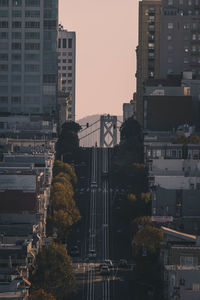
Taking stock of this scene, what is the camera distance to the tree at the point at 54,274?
595 feet

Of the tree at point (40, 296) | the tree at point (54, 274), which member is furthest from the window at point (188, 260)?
the tree at point (40, 296)

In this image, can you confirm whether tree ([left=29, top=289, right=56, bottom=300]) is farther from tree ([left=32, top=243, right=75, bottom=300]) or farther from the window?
the window

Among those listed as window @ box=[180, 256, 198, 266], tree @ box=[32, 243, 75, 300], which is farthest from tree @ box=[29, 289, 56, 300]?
window @ box=[180, 256, 198, 266]

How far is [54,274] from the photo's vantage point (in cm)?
18362

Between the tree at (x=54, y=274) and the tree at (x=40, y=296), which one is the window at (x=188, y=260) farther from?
the tree at (x=40, y=296)

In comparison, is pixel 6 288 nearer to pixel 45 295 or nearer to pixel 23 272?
pixel 45 295

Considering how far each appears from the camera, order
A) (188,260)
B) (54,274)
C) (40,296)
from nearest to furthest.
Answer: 1. (40,296)
2. (54,274)
3. (188,260)

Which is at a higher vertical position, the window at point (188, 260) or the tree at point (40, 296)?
the window at point (188, 260)

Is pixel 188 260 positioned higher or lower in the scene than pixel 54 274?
higher

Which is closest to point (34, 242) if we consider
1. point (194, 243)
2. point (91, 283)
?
point (91, 283)

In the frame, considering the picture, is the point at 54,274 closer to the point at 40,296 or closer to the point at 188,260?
the point at 188,260

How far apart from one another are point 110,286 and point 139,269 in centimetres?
457

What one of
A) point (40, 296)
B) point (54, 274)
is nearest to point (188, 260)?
point (54, 274)

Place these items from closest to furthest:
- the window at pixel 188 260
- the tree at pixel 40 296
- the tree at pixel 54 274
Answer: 1. the tree at pixel 40 296
2. the tree at pixel 54 274
3. the window at pixel 188 260
